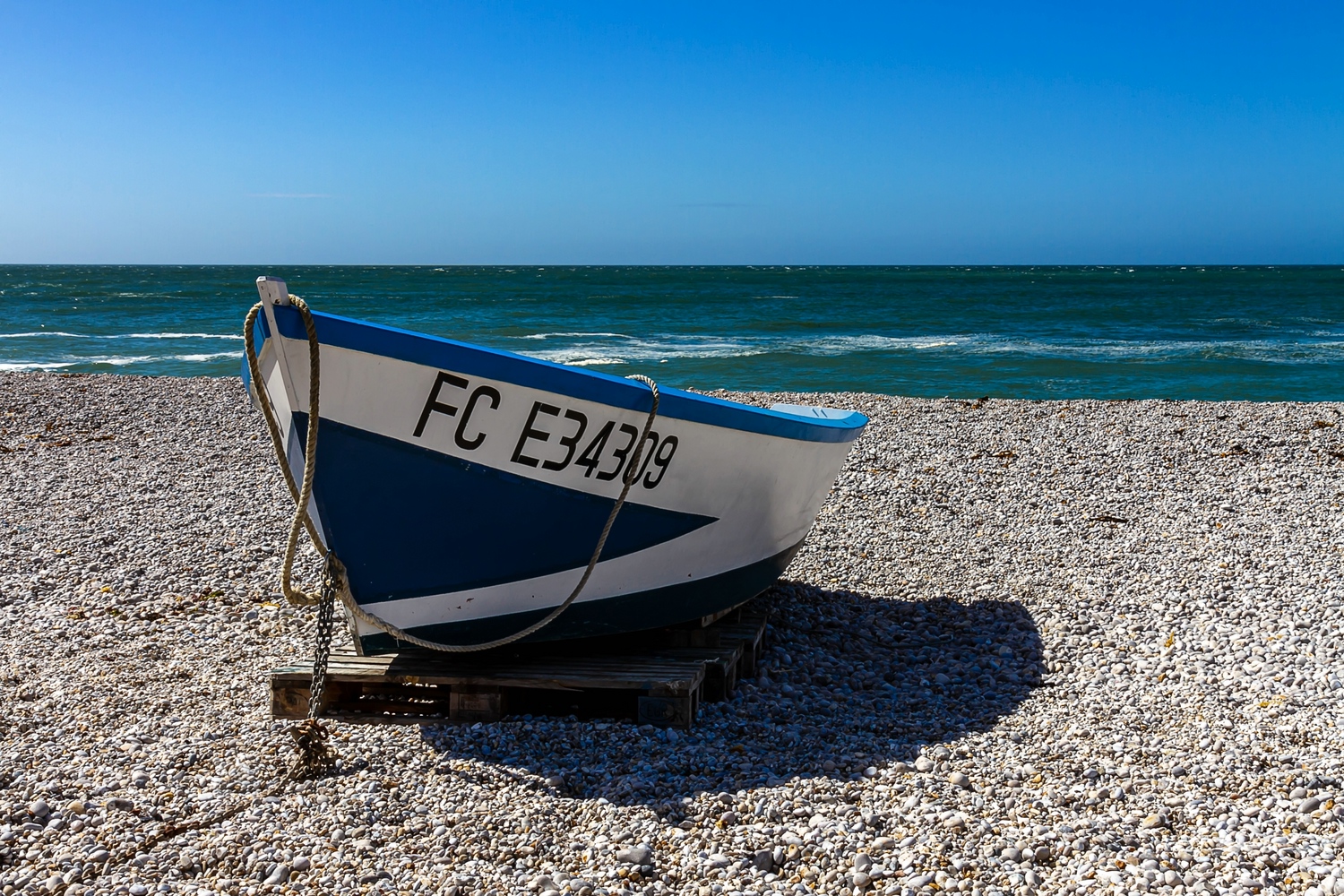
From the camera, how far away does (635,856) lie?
123 inches

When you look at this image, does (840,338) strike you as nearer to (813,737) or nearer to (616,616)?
(616,616)

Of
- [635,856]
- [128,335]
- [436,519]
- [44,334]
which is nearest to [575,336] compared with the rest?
[128,335]

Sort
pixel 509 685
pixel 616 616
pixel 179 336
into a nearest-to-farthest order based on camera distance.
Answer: pixel 509 685, pixel 616 616, pixel 179 336

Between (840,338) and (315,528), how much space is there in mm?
25397

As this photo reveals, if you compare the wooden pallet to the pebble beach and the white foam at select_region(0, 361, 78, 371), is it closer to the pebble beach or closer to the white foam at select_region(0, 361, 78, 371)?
the pebble beach

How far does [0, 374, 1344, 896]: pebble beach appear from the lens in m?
3.09

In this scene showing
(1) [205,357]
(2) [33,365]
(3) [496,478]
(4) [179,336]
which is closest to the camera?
(3) [496,478]

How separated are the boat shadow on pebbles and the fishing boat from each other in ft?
1.69

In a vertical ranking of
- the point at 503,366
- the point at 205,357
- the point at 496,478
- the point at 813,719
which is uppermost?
the point at 503,366

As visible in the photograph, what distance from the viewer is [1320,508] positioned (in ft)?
24.9

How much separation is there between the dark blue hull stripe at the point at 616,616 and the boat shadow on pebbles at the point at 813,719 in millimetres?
380

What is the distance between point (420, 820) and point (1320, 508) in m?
7.04

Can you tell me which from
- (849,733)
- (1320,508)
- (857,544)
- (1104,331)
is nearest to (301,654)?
(849,733)

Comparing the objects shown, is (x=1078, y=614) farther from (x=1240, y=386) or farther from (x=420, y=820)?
(x=1240, y=386)
